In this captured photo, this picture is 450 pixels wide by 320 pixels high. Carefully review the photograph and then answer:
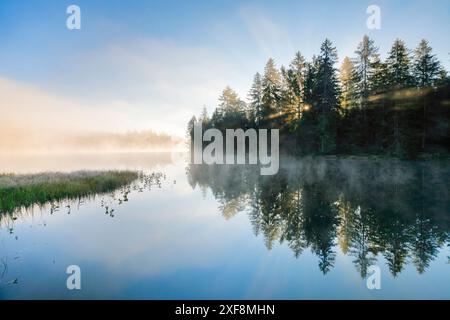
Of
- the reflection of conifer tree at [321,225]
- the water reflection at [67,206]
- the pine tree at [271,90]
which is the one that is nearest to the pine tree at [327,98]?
the pine tree at [271,90]

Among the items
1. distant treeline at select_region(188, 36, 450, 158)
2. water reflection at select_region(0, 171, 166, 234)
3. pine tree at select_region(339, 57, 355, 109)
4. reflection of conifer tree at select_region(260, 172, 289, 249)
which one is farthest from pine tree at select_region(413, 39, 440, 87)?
water reflection at select_region(0, 171, 166, 234)

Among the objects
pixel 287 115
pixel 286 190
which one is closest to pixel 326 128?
pixel 287 115

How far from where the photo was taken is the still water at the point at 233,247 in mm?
5945

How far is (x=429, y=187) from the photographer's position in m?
18.5

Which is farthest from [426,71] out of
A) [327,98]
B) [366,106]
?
[327,98]

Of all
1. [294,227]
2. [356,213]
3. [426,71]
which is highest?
[426,71]

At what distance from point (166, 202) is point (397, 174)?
24.8 m

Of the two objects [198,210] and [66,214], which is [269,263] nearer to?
[198,210]

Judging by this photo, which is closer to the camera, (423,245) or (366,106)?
(423,245)

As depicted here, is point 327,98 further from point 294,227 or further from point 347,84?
point 294,227

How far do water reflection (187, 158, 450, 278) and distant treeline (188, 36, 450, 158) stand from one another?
780 cm

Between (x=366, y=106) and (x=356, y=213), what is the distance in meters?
29.8

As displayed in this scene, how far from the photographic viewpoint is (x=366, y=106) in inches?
1374

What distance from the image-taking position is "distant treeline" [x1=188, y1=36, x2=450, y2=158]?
29.7 m
